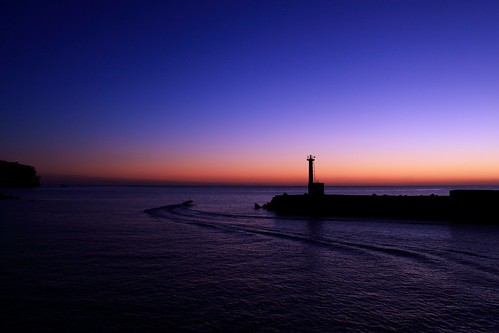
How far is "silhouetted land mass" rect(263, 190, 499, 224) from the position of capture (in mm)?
35219

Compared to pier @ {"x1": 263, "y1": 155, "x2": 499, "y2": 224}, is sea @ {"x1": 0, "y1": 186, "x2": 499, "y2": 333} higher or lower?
lower

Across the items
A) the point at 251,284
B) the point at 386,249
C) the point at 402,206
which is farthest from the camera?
the point at 402,206

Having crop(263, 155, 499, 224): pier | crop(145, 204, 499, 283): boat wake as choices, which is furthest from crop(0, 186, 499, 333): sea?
crop(263, 155, 499, 224): pier

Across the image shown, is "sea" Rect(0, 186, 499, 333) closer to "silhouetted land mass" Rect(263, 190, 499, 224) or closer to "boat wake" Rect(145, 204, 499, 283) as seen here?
"boat wake" Rect(145, 204, 499, 283)

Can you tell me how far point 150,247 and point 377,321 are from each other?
15.9 metres

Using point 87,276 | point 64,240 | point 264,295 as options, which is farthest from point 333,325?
point 64,240

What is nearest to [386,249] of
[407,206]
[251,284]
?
[251,284]

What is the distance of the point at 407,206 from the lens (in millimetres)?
41531

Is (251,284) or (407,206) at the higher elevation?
(407,206)

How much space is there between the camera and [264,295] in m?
12.3

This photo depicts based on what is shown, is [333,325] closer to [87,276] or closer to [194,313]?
[194,313]

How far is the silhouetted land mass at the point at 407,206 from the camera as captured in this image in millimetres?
35219

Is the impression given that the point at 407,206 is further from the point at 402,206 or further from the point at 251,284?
the point at 251,284

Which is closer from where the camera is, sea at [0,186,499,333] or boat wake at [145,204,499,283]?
sea at [0,186,499,333]
